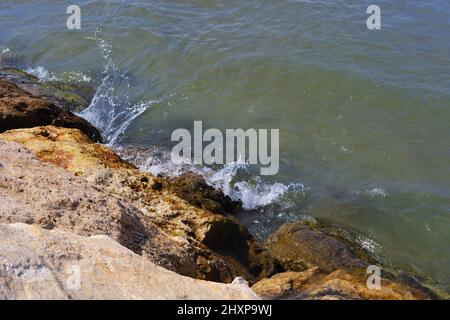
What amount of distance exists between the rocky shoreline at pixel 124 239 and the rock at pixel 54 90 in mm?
2834

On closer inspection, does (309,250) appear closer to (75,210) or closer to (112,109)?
(75,210)

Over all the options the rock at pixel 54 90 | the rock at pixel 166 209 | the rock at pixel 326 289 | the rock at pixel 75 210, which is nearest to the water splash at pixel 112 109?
the rock at pixel 54 90

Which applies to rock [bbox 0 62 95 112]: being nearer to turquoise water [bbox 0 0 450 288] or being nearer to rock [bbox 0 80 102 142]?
turquoise water [bbox 0 0 450 288]

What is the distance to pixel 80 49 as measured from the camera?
15430mm

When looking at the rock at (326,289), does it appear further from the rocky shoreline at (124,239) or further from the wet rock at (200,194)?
the wet rock at (200,194)

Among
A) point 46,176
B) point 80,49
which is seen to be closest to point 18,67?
point 80,49

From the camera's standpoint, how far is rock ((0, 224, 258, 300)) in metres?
4.00

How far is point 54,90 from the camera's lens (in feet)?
Result: 42.9

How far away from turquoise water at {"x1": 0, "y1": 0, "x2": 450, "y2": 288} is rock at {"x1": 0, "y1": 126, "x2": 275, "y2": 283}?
167 cm

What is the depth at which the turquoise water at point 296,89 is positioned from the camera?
31.6 ft

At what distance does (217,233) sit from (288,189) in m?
3.20

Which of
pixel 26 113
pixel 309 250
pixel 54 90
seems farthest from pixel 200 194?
pixel 54 90

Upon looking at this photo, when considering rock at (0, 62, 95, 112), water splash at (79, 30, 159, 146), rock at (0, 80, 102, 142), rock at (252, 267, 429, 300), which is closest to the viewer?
rock at (252, 267, 429, 300)

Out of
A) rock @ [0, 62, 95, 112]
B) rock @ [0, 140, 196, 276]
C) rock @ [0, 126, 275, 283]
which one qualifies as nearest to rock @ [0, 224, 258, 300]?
rock @ [0, 140, 196, 276]
